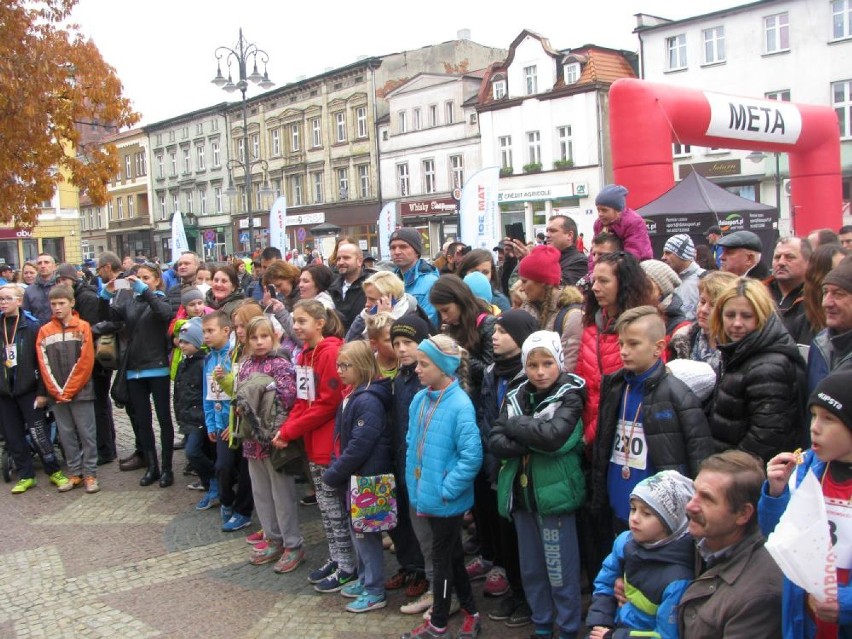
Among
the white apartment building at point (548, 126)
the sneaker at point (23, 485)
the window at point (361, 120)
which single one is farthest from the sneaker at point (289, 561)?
the window at point (361, 120)

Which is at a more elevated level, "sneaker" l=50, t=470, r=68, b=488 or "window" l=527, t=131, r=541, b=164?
"window" l=527, t=131, r=541, b=164

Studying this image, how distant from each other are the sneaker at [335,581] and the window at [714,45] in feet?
102

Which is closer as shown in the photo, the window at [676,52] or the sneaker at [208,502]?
the sneaker at [208,502]

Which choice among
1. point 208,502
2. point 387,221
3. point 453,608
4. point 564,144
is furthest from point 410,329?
point 564,144

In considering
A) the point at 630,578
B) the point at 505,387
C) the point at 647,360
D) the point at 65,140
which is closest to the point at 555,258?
the point at 505,387

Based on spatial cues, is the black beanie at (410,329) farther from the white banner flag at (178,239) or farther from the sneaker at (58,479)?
the white banner flag at (178,239)

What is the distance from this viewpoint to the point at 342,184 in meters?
46.6

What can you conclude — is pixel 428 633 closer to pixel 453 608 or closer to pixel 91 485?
Result: pixel 453 608

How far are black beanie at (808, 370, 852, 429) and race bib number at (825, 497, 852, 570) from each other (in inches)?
10.7

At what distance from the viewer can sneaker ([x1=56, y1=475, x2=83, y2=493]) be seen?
7465mm

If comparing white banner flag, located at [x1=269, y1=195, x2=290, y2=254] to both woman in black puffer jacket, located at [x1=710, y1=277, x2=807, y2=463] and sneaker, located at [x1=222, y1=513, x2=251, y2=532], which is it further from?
woman in black puffer jacket, located at [x1=710, y1=277, x2=807, y2=463]

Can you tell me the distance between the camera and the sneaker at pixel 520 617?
438 cm

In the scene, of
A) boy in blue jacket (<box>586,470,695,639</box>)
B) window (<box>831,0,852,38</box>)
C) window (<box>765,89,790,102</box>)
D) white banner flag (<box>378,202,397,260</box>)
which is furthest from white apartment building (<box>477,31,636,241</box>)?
boy in blue jacket (<box>586,470,695,639</box>)

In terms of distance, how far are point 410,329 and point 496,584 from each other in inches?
66.2
